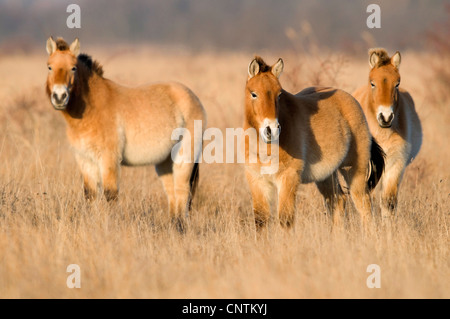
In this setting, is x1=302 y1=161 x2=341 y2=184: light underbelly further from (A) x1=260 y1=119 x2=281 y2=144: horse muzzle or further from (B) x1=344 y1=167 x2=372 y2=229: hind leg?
(A) x1=260 y1=119 x2=281 y2=144: horse muzzle

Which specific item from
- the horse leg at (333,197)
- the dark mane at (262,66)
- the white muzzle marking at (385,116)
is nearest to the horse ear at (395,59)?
the white muzzle marking at (385,116)

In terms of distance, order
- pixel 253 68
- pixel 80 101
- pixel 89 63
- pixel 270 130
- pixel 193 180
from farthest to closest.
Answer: pixel 193 180
pixel 89 63
pixel 80 101
pixel 253 68
pixel 270 130

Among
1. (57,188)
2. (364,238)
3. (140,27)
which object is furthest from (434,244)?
(140,27)

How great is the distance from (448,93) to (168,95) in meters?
9.09

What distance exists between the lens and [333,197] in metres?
7.48

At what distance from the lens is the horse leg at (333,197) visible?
7363 mm

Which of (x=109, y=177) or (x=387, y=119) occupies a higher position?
(x=387, y=119)

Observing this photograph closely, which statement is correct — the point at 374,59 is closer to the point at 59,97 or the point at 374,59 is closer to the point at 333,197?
the point at 333,197

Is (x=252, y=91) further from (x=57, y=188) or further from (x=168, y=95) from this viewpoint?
(x=57, y=188)

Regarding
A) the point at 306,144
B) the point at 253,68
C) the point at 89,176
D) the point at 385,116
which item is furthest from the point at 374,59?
the point at 89,176

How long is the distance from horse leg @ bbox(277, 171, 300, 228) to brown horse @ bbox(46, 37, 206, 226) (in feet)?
5.66

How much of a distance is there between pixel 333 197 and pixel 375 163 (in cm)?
66

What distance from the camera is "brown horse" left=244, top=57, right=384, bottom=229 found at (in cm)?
609

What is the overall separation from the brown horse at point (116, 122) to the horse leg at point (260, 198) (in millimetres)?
1428
